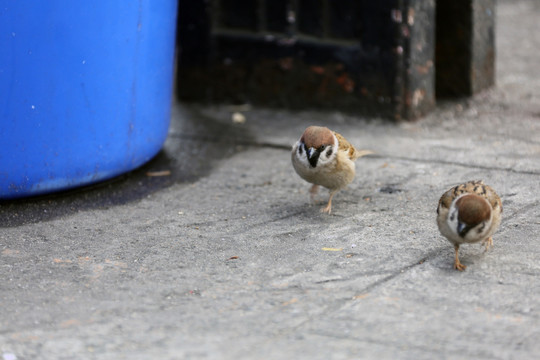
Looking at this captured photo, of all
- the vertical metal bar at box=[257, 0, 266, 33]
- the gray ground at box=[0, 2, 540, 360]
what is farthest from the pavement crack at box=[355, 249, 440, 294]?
the vertical metal bar at box=[257, 0, 266, 33]

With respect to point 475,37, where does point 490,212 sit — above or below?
below

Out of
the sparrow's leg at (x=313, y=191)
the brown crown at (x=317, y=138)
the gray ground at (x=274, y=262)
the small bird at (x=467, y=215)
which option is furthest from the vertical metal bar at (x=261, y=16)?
the small bird at (x=467, y=215)

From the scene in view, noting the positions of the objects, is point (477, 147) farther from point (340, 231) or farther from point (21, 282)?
point (21, 282)

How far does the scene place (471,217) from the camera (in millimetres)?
3412

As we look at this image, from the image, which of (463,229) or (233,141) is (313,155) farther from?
(233,141)

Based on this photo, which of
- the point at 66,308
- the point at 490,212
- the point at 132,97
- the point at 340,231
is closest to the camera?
the point at 66,308

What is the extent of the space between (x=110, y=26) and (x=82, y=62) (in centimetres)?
26

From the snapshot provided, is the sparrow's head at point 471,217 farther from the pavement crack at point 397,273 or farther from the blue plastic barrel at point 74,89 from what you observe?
the blue plastic barrel at point 74,89

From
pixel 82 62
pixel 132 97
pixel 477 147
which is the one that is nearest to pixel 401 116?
pixel 477 147

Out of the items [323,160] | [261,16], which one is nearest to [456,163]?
[323,160]

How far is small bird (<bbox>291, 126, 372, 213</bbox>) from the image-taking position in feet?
14.3

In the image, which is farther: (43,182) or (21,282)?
(43,182)

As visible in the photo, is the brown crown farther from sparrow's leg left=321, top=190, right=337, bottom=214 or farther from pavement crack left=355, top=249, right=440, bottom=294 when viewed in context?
pavement crack left=355, top=249, right=440, bottom=294

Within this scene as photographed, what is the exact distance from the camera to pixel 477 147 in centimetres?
550
